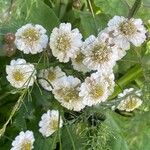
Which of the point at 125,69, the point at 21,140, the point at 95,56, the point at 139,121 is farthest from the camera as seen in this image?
the point at 125,69

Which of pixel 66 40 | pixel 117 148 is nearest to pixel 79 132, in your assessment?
pixel 117 148

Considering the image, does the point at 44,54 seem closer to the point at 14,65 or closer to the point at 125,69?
the point at 14,65

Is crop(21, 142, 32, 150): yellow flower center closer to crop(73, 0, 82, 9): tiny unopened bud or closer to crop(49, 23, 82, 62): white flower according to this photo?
crop(49, 23, 82, 62): white flower

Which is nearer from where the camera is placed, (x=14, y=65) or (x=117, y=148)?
(x=14, y=65)

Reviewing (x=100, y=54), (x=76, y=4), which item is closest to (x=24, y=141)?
(x=100, y=54)

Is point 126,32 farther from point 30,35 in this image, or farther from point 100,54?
point 30,35

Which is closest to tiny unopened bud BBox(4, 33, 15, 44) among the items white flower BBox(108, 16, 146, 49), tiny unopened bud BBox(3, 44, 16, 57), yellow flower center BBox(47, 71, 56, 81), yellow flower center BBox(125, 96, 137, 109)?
tiny unopened bud BBox(3, 44, 16, 57)
